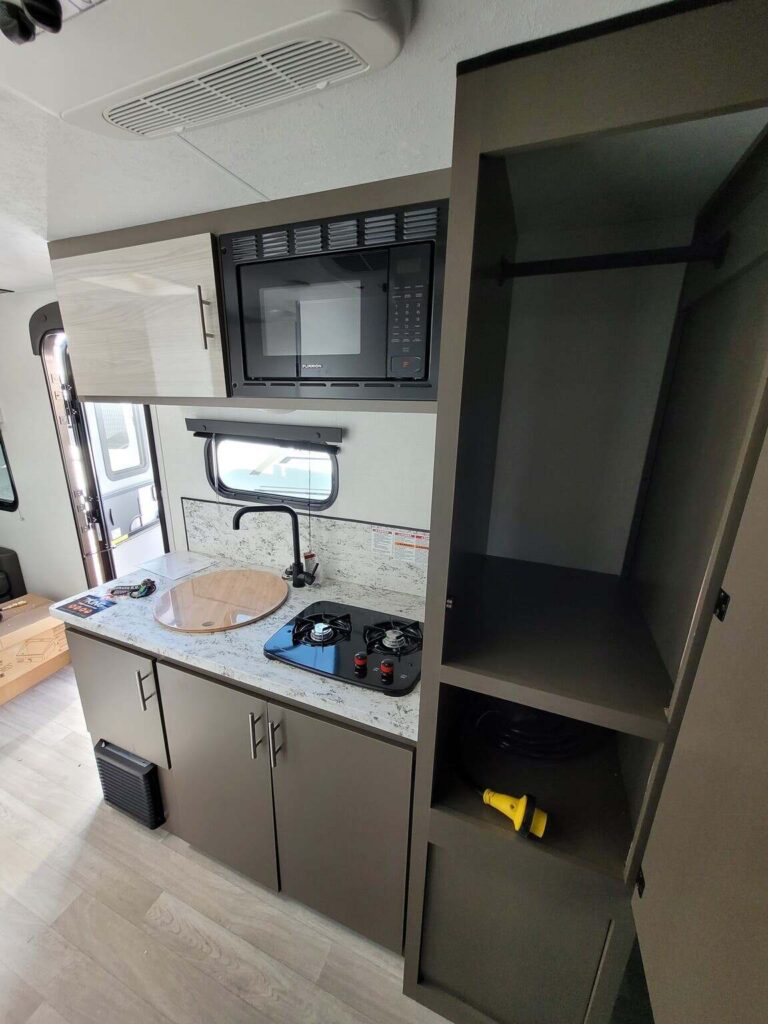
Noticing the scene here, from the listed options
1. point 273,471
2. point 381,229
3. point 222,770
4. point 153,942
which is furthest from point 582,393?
point 153,942

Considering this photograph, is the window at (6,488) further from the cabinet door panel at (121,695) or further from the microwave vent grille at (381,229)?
the microwave vent grille at (381,229)

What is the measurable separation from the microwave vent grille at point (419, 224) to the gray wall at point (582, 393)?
39 centimetres

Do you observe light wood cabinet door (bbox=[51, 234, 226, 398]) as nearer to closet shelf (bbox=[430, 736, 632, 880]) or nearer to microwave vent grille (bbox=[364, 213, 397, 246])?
microwave vent grille (bbox=[364, 213, 397, 246])

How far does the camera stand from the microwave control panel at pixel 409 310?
95cm

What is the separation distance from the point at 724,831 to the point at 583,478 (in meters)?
0.93

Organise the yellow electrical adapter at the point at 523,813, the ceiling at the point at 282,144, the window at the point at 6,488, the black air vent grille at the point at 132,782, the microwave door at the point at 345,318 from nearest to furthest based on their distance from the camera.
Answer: the ceiling at the point at 282,144 → the yellow electrical adapter at the point at 523,813 → the microwave door at the point at 345,318 → the black air vent grille at the point at 132,782 → the window at the point at 6,488

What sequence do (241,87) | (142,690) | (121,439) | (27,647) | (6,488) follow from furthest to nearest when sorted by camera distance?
(121,439) < (6,488) < (27,647) < (142,690) < (241,87)

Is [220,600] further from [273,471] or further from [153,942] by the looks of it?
[153,942]

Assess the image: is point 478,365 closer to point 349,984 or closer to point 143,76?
point 143,76

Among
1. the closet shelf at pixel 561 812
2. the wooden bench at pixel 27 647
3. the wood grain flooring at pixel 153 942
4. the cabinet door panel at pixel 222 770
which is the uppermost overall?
the closet shelf at pixel 561 812

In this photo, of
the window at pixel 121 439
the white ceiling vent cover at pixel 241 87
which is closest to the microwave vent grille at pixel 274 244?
the white ceiling vent cover at pixel 241 87

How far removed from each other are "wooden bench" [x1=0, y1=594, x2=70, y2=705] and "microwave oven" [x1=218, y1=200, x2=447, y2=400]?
7.73 feet

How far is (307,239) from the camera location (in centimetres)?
105

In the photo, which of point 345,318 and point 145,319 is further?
point 145,319
